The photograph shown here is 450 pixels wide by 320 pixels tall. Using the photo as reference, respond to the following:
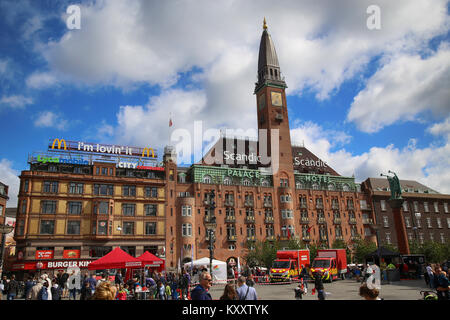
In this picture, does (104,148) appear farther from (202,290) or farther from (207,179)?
(202,290)

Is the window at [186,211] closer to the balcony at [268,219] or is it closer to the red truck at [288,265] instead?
the balcony at [268,219]

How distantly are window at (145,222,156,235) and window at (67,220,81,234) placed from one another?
975cm

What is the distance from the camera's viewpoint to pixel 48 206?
155ft

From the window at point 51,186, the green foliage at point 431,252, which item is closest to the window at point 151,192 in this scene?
the window at point 51,186

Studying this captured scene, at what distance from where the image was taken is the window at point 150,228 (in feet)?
170

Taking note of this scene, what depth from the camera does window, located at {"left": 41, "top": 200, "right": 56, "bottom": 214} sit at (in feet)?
154

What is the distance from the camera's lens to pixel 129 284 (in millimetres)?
23625

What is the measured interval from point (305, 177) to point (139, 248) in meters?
37.5

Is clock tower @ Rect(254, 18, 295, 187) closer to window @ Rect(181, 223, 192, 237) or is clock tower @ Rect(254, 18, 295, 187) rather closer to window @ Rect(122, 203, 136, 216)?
window @ Rect(181, 223, 192, 237)

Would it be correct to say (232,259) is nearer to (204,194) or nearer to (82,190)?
(204,194)

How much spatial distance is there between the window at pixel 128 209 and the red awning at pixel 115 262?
26484 millimetres

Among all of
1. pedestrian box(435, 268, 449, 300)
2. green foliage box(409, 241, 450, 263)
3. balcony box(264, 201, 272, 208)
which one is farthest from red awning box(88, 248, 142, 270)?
green foliage box(409, 241, 450, 263)

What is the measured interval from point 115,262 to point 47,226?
27940 millimetres
